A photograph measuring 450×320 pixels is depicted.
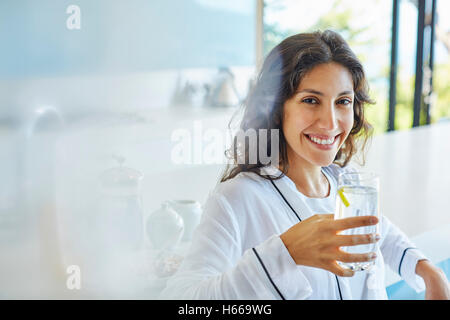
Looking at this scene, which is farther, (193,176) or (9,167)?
(193,176)

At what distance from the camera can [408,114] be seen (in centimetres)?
348

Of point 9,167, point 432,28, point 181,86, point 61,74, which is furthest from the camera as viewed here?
point 432,28

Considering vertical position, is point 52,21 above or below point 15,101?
above

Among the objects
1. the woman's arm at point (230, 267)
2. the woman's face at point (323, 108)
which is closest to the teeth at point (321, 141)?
the woman's face at point (323, 108)

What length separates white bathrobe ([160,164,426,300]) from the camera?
0.52 m

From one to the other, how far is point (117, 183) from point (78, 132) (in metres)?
0.13

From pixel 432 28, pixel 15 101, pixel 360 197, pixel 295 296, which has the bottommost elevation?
pixel 295 296

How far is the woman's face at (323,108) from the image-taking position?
2.05ft

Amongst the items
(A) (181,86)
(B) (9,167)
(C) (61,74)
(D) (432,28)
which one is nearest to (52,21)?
(C) (61,74)

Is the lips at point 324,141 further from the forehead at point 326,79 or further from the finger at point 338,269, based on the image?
the finger at point 338,269

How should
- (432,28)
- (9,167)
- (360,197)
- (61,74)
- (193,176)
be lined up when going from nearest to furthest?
(360,197)
(9,167)
(61,74)
(193,176)
(432,28)

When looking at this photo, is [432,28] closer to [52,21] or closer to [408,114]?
[408,114]

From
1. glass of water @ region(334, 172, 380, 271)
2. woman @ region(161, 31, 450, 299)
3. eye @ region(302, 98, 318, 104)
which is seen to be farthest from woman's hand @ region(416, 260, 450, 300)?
eye @ region(302, 98, 318, 104)

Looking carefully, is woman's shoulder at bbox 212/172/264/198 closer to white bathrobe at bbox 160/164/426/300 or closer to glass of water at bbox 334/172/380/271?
white bathrobe at bbox 160/164/426/300
